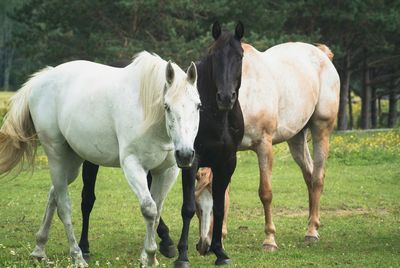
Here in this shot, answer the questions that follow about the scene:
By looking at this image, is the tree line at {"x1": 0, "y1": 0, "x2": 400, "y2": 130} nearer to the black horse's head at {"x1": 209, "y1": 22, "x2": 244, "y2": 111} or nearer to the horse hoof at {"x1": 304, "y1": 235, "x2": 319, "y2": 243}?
the horse hoof at {"x1": 304, "y1": 235, "x2": 319, "y2": 243}

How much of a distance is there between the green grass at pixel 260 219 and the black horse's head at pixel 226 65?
5.15ft

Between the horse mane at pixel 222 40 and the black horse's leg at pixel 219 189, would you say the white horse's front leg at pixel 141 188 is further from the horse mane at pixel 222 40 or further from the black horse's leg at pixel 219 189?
the horse mane at pixel 222 40

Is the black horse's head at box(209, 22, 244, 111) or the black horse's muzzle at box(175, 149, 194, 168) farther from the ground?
the black horse's head at box(209, 22, 244, 111)

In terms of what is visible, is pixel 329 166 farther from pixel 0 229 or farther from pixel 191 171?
pixel 191 171

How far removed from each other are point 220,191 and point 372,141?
48.8 feet

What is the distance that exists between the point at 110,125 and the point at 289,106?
2919 mm

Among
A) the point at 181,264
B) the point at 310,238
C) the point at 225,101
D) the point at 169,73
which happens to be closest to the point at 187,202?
the point at 181,264

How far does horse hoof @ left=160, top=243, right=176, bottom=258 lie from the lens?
837 cm

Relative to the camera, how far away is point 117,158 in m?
7.21

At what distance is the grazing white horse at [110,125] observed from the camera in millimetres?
6562

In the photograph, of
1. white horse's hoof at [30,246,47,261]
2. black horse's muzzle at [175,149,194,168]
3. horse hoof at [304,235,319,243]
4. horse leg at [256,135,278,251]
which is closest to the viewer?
black horse's muzzle at [175,149,194,168]

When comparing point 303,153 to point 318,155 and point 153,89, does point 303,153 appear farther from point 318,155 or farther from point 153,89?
point 153,89

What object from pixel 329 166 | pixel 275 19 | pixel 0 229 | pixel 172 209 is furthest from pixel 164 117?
pixel 275 19

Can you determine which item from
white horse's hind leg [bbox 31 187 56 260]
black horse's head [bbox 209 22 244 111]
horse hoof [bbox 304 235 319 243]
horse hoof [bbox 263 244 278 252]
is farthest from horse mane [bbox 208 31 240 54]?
horse hoof [bbox 304 235 319 243]
